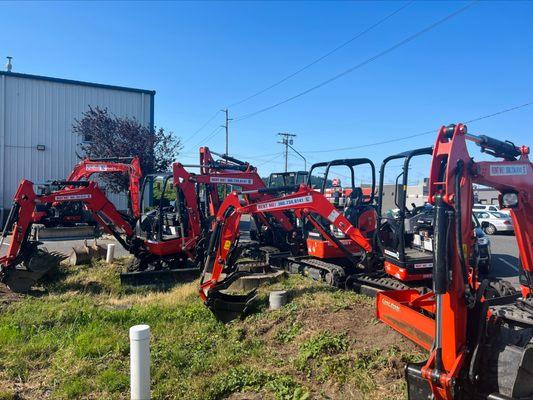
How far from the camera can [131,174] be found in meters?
12.8

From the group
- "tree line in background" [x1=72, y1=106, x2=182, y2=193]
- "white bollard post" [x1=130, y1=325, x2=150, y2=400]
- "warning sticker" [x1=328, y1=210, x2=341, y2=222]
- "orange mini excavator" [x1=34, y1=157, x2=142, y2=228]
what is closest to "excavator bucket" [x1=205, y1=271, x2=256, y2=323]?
"warning sticker" [x1=328, y1=210, x2=341, y2=222]

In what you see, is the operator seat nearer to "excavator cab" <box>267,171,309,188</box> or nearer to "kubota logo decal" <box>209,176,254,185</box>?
"kubota logo decal" <box>209,176,254,185</box>

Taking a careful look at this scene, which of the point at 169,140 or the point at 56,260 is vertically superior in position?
the point at 169,140

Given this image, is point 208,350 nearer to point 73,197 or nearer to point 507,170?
point 507,170

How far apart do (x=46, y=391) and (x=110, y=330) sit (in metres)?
1.67

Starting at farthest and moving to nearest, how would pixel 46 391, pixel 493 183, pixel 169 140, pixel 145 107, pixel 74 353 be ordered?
pixel 145 107, pixel 169 140, pixel 74 353, pixel 46 391, pixel 493 183

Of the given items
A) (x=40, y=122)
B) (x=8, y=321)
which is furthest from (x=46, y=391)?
(x=40, y=122)

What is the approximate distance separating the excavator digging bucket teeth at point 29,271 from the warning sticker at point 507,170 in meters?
9.11

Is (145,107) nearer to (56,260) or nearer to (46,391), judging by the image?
(56,260)

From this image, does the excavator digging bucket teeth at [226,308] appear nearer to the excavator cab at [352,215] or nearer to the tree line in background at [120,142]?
the excavator cab at [352,215]

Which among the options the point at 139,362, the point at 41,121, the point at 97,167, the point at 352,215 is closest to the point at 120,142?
the point at 41,121

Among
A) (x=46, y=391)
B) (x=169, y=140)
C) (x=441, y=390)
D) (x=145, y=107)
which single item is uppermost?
(x=145, y=107)

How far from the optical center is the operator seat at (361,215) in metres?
9.67

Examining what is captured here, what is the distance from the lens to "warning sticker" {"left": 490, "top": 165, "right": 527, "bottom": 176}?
13.3 feet
